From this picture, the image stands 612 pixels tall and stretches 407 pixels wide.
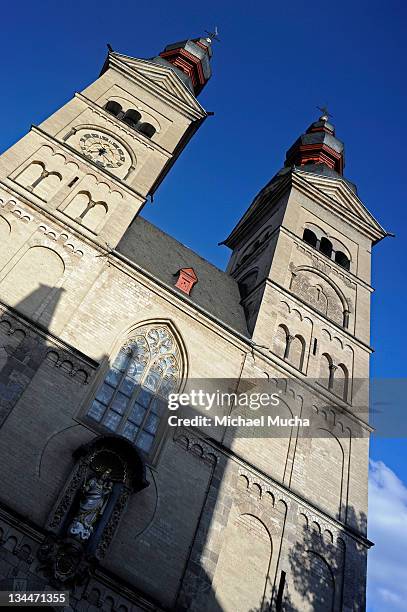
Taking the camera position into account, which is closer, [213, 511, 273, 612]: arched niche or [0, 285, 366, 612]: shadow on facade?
[0, 285, 366, 612]: shadow on facade

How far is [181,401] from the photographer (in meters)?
12.2

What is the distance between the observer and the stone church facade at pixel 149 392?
9484mm

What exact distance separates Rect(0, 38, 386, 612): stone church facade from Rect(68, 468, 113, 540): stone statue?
0.11 feet

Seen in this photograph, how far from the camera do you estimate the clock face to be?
16.3 m

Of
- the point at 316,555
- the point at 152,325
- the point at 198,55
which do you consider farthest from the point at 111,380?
the point at 198,55

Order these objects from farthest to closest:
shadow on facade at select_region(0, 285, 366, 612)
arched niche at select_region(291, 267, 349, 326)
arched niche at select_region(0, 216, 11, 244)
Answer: arched niche at select_region(291, 267, 349, 326) → arched niche at select_region(0, 216, 11, 244) → shadow on facade at select_region(0, 285, 366, 612)

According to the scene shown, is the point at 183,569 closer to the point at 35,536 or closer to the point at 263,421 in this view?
the point at 35,536

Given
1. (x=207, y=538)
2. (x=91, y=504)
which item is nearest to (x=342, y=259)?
(x=207, y=538)

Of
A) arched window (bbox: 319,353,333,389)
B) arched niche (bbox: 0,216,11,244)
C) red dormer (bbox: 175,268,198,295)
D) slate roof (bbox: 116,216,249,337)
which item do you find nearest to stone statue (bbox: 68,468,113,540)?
slate roof (bbox: 116,216,249,337)

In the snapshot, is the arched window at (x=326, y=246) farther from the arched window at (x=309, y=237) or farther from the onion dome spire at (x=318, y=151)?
the onion dome spire at (x=318, y=151)

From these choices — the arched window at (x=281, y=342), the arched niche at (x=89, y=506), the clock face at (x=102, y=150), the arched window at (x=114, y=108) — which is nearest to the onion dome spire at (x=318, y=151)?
the arched window at (x=114, y=108)

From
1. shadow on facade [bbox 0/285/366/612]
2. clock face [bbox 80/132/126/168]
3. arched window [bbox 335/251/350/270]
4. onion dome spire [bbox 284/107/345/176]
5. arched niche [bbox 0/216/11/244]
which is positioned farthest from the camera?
onion dome spire [bbox 284/107/345/176]

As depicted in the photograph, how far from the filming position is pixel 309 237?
790 inches

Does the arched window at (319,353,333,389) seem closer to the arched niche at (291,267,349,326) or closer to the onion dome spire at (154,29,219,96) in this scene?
the arched niche at (291,267,349,326)
